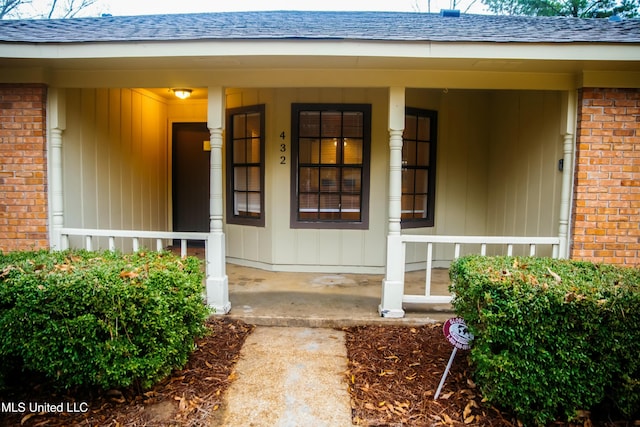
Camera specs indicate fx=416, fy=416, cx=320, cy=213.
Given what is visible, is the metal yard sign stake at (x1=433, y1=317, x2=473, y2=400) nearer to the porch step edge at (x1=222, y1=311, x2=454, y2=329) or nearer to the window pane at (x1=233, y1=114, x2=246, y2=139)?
the porch step edge at (x1=222, y1=311, x2=454, y2=329)

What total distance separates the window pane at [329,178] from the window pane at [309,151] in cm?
20

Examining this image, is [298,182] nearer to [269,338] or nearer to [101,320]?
[269,338]

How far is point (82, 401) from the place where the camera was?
2.62 meters

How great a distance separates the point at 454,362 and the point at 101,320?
8.07 ft

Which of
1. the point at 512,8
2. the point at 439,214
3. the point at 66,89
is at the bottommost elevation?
the point at 439,214

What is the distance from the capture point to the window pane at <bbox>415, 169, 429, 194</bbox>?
5781 mm

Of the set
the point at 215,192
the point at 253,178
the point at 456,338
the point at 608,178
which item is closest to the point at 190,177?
the point at 253,178

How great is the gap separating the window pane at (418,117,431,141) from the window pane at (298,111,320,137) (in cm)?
142

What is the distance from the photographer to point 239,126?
19.4ft

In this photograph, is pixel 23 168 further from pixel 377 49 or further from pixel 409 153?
pixel 409 153

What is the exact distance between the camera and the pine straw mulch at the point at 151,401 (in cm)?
246

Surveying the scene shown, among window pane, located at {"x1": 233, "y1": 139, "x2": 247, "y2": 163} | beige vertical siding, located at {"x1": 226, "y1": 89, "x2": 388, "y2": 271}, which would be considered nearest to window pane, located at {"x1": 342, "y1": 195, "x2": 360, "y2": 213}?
beige vertical siding, located at {"x1": 226, "y1": 89, "x2": 388, "y2": 271}

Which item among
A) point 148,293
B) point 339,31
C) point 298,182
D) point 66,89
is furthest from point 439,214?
point 66,89

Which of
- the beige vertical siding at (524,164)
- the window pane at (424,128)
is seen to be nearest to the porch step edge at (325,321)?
the beige vertical siding at (524,164)
